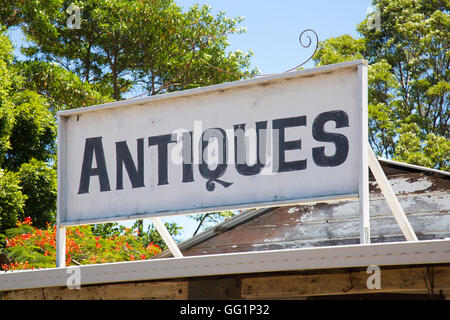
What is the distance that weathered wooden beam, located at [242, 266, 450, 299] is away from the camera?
3723mm

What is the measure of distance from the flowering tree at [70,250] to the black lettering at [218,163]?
7.57 metres

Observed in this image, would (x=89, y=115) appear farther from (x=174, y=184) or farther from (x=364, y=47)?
(x=364, y=47)

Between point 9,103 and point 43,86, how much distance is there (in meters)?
2.70

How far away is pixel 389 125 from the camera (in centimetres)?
2316

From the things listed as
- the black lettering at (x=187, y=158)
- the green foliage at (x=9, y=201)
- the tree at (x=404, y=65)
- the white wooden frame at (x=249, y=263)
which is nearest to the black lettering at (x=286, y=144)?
the black lettering at (x=187, y=158)

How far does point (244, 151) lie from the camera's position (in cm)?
450

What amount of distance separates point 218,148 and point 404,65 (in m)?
22.2

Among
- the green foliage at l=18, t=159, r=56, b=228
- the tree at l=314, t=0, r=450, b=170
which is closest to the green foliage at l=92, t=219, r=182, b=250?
the green foliage at l=18, t=159, r=56, b=228

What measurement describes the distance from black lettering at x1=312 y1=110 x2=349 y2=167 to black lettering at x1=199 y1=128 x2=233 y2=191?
25.6 inches

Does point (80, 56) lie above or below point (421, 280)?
above

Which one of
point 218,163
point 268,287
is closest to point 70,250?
point 218,163

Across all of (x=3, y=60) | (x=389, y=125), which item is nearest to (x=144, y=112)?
(x=3, y=60)

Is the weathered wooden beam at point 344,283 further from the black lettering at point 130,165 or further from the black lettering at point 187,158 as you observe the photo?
the black lettering at point 130,165

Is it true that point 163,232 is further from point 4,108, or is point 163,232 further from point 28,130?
point 28,130
